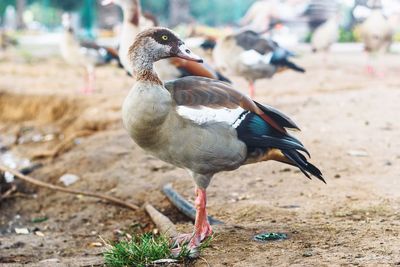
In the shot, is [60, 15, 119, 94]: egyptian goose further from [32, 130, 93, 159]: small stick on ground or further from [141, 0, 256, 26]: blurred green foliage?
[141, 0, 256, 26]: blurred green foliage

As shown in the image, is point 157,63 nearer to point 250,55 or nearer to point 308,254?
point 250,55

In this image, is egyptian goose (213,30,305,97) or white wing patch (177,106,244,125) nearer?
white wing patch (177,106,244,125)

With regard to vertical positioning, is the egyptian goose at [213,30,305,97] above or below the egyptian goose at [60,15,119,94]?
above

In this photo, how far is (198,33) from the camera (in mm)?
19375

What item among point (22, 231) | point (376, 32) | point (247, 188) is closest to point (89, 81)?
point (376, 32)

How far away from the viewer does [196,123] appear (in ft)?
12.6

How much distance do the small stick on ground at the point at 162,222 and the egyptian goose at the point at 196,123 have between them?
411 millimetres

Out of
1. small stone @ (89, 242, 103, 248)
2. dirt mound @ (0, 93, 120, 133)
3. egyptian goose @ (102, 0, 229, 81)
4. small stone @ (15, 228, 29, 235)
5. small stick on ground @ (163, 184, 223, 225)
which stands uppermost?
egyptian goose @ (102, 0, 229, 81)

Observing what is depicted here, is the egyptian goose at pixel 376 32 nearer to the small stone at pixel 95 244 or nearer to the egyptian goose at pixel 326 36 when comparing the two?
the egyptian goose at pixel 326 36

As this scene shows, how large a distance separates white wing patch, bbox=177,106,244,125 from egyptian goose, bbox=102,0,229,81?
2.18 meters

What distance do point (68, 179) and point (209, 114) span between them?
12.3 ft

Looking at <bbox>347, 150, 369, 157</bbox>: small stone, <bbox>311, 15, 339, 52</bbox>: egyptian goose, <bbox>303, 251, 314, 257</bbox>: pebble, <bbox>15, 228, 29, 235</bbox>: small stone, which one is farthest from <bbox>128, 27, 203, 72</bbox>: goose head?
<bbox>311, 15, 339, 52</bbox>: egyptian goose

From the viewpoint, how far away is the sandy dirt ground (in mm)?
3910

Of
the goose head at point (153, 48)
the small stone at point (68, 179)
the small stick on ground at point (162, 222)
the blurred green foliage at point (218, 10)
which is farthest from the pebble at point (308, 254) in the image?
the blurred green foliage at point (218, 10)
